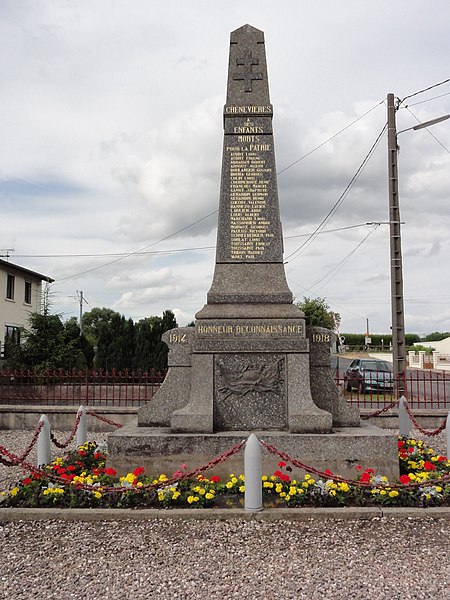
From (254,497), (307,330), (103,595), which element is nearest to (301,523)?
(254,497)

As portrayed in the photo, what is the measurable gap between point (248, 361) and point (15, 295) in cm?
2644

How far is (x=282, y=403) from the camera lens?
668 cm

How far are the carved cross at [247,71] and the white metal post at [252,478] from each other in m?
5.38

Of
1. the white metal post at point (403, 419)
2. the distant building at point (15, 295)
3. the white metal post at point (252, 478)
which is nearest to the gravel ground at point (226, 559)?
the white metal post at point (252, 478)

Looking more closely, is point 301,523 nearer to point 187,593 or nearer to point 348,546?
point 348,546

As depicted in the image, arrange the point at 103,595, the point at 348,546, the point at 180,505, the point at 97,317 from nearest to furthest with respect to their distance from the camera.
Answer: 1. the point at 103,595
2. the point at 348,546
3. the point at 180,505
4. the point at 97,317

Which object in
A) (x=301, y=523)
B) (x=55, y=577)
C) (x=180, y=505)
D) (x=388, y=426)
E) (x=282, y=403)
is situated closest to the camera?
(x=55, y=577)

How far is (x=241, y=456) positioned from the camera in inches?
244

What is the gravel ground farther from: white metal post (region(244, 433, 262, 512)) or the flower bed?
the flower bed

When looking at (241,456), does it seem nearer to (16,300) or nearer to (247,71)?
(247,71)

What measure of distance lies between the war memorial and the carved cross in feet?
0.05

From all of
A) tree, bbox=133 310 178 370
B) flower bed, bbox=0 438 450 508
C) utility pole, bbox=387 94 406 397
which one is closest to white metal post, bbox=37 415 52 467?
flower bed, bbox=0 438 450 508

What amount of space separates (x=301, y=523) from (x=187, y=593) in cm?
162

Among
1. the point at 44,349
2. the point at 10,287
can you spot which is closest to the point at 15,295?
the point at 10,287
